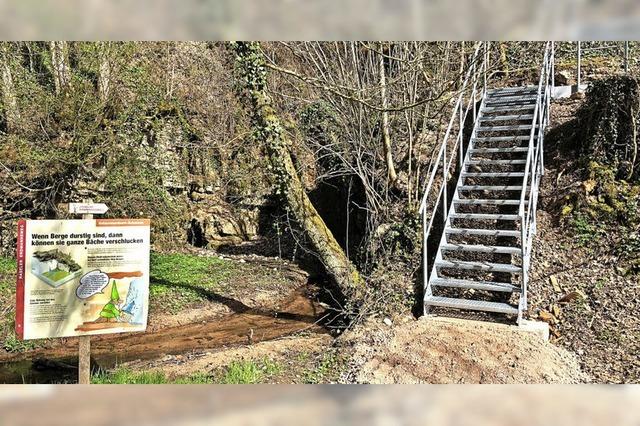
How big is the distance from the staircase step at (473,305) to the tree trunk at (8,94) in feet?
29.4

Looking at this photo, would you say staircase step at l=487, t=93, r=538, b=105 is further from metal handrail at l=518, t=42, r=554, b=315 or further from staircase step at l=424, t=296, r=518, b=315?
staircase step at l=424, t=296, r=518, b=315

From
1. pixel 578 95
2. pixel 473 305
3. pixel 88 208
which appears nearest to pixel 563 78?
pixel 578 95

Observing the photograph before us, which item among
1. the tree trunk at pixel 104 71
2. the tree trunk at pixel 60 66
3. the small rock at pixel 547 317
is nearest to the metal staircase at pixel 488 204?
the small rock at pixel 547 317

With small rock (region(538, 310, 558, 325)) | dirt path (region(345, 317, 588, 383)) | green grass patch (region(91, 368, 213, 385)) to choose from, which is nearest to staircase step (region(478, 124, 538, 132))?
small rock (region(538, 310, 558, 325))

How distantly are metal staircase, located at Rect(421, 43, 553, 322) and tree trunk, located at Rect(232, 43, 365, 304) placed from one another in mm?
1159

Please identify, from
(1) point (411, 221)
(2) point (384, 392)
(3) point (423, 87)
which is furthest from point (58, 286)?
(3) point (423, 87)

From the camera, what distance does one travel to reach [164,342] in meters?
7.49

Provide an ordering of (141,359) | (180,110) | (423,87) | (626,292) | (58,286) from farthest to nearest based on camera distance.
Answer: (180,110) < (423,87) < (141,359) < (626,292) < (58,286)

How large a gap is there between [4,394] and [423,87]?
7334 mm

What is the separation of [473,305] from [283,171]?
2.97m

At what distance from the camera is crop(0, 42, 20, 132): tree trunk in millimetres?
9602

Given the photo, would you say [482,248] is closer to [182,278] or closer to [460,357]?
[460,357]
